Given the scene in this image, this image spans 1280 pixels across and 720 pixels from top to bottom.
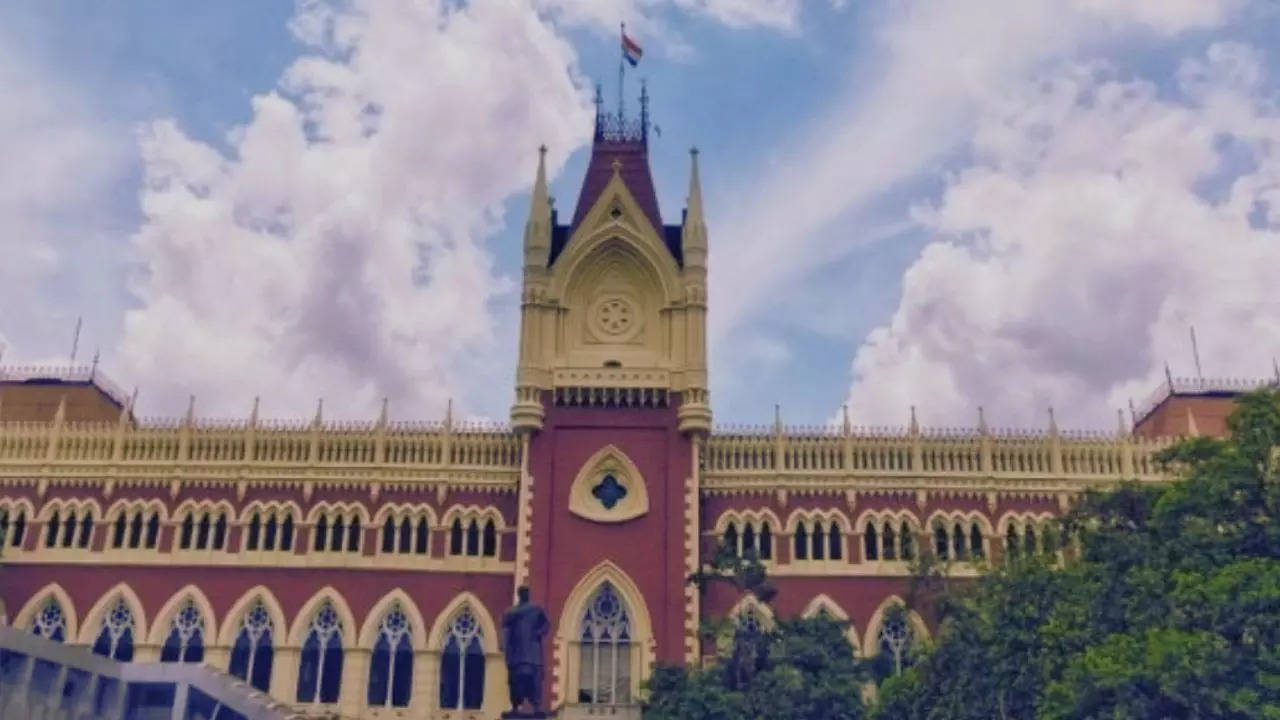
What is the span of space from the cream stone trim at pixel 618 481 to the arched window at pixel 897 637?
8855 millimetres

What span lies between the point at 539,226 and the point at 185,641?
61.5 ft

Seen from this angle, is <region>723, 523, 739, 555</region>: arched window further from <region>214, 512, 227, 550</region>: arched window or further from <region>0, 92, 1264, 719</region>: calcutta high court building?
<region>214, 512, 227, 550</region>: arched window

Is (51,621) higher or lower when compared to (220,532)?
lower


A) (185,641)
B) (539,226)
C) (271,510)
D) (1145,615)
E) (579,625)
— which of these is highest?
(539,226)

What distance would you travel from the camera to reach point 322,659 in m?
38.8

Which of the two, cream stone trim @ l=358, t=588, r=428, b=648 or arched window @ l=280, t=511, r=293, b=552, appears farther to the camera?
arched window @ l=280, t=511, r=293, b=552

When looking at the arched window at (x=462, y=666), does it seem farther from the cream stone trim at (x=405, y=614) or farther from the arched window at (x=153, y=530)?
the arched window at (x=153, y=530)

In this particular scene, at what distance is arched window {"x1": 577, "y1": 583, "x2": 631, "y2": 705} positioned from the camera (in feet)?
125

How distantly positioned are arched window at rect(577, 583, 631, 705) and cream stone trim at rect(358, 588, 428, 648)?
535 cm

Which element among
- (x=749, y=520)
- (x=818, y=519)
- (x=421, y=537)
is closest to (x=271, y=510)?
(x=421, y=537)

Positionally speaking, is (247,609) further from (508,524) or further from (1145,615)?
(1145,615)

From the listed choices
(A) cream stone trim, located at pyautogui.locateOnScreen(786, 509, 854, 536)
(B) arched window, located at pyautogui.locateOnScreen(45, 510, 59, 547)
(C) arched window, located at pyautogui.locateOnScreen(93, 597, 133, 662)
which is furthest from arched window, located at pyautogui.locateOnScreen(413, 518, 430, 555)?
(A) cream stone trim, located at pyautogui.locateOnScreen(786, 509, 854, 536)

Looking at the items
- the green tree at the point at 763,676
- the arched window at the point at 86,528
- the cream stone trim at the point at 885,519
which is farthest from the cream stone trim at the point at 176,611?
the cream stone trim at the point at 885,519

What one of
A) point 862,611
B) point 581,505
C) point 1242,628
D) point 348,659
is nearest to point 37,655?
point 348,659
